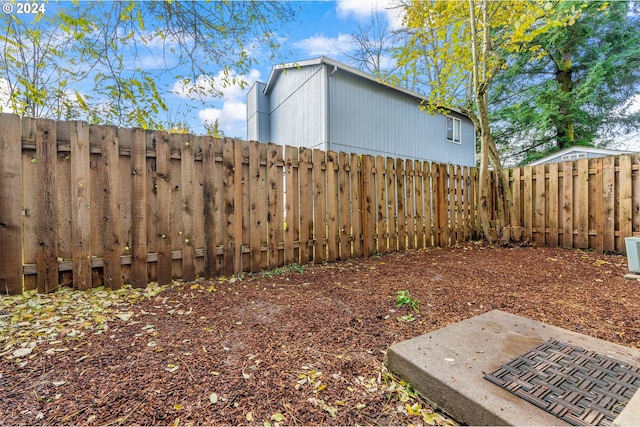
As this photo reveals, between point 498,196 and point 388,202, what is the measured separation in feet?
8.86

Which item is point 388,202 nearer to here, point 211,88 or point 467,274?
point 467,274

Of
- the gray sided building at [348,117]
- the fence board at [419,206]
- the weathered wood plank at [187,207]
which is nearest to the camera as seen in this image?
the weathered wood plank at [187,207]

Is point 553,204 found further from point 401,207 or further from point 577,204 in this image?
point 401,207

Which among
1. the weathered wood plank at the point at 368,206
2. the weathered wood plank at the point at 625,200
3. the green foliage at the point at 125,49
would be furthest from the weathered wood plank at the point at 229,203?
the weathered wood plank at the point at 625,200

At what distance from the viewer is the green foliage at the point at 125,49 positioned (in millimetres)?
Answer: 2980

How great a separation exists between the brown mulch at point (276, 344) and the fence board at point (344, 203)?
29.2 inches

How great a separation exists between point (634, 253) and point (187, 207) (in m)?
5.11

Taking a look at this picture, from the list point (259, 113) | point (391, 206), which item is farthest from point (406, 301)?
point (259, 113)

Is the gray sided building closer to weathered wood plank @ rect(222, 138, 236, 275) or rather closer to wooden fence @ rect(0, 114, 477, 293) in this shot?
wooden fence @ rect(0, 114, 477, 293)

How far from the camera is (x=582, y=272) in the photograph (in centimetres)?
352

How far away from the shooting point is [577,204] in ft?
15.9

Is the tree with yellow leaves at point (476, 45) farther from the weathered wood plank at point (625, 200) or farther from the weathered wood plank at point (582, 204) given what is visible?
the weathered wood plank at point (625, 200)

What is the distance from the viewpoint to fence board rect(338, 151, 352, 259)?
4.22 metres

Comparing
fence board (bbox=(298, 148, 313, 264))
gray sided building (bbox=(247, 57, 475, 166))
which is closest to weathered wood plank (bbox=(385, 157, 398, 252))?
fence board (bbox=(298, 148, 313, 264))
